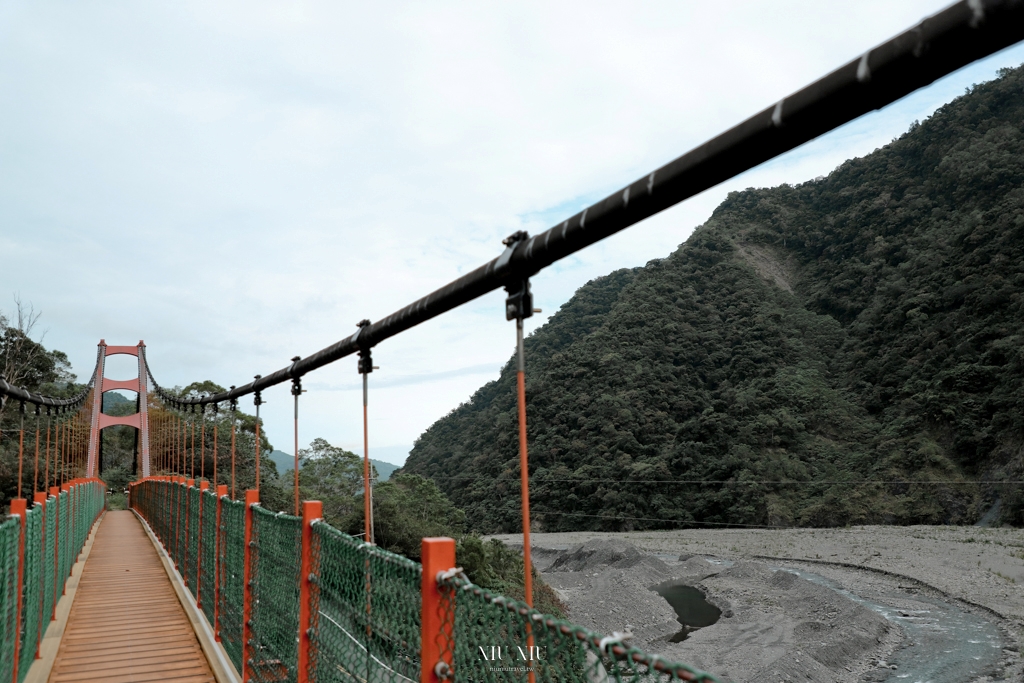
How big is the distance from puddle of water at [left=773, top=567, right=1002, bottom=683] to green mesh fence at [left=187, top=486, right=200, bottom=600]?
13.4 meters

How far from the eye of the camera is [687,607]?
748 inches

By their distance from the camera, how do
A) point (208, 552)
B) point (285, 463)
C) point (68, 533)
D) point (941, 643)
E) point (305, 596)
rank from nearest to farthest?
Result: point (305, 596), point (208, 552), point (68, 533), point (941, 643), point (285, 463)

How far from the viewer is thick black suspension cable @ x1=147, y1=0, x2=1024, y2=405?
880mm

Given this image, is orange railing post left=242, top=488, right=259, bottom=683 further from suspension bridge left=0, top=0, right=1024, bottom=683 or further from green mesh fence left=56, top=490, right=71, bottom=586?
green mesh fence left=56, top=490, right=71, bottom=586

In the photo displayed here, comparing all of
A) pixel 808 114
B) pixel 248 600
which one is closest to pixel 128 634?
pixel 248 600

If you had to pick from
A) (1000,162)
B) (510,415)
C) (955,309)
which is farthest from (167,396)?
(1000,162)

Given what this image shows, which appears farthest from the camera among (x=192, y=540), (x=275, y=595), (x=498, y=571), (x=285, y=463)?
(x=285, y=463)

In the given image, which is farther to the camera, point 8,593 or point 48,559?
point 48,559

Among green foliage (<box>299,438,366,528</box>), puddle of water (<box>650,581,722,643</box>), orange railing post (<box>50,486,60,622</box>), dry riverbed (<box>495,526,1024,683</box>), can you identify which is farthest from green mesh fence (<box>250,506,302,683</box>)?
green foliage (<box>299,438,366,528</box>)

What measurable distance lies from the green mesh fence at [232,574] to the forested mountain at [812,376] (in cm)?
2515

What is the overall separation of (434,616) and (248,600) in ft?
6.19

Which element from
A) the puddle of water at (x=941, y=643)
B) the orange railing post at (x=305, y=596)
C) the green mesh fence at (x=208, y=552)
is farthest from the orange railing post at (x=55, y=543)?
the puddle of water at (x=941, y=643)

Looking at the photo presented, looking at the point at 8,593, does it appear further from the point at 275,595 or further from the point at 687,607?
the point at 687,607

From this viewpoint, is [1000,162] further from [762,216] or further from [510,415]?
[510,415]
